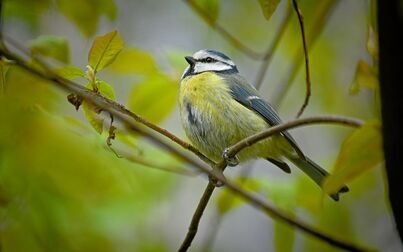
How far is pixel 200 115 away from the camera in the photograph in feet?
8.50

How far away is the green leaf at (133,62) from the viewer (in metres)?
1.98

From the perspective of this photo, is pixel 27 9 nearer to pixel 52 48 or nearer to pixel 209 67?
pixel 52 48

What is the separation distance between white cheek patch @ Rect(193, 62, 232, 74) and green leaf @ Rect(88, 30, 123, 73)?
152cm

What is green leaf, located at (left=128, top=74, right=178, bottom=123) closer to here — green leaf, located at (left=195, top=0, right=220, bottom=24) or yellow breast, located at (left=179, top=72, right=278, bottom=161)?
yellow breast, located at (left=179, top=72, right=278, bottom=161)

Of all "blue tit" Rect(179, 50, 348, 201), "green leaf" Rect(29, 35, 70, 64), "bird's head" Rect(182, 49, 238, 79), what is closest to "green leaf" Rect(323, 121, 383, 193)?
"green leaf" Rect(29, 35, 70, 64)

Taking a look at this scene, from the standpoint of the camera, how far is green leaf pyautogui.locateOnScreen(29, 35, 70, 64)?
161 cm

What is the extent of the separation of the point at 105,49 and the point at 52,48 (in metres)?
0.29

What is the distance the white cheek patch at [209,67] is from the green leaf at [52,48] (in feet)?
4.34

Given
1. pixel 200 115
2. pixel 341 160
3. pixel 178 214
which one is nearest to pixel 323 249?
pixel 200 115

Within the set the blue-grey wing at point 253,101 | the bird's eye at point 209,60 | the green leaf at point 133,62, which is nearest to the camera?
the green leaf at point 133,62

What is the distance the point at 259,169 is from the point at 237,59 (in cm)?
111

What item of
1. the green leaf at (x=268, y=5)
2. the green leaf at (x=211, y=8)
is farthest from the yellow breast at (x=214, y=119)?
the green leaf at (x=268, y=5)

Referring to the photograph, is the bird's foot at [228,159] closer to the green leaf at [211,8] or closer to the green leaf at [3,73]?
the green leaf at [211,8]

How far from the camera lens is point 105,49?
1.40 metres
